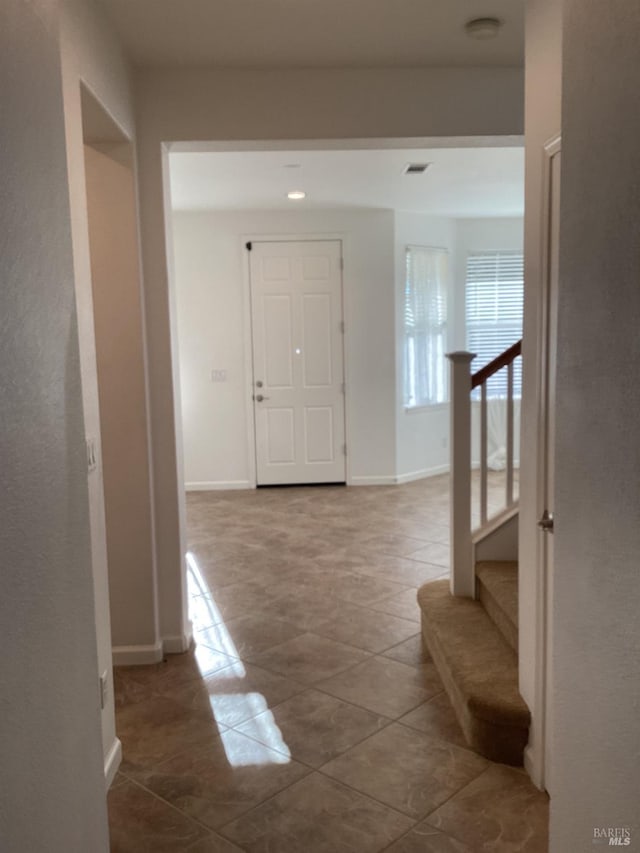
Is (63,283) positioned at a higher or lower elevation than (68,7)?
lower

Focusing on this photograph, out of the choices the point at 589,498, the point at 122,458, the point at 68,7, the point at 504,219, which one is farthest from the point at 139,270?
the point at 504,219

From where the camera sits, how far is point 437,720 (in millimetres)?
2686

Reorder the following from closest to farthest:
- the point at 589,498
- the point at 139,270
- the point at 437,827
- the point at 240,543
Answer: the point at 589,498 < the point at 437,827 < the point at 139,270 < the point at 240,543

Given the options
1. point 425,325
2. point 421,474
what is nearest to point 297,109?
point 425,325

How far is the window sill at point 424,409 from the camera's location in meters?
7.02

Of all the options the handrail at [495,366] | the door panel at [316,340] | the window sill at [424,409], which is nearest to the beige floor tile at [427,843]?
the handrail at [495,366]

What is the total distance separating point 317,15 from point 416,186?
3136mm

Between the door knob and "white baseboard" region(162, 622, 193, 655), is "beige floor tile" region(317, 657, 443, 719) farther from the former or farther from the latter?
the door knob

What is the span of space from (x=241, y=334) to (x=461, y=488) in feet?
12.7

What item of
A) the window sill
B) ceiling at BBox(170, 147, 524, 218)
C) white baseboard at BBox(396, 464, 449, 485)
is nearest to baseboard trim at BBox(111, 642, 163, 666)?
ceiling at BBox(170, 147, 524, 218)

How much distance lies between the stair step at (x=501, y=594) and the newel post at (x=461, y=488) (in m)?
0.07

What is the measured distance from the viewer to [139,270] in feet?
9.93

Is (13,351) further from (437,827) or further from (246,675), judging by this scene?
(246,675)

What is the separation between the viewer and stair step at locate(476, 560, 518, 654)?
108 inches
